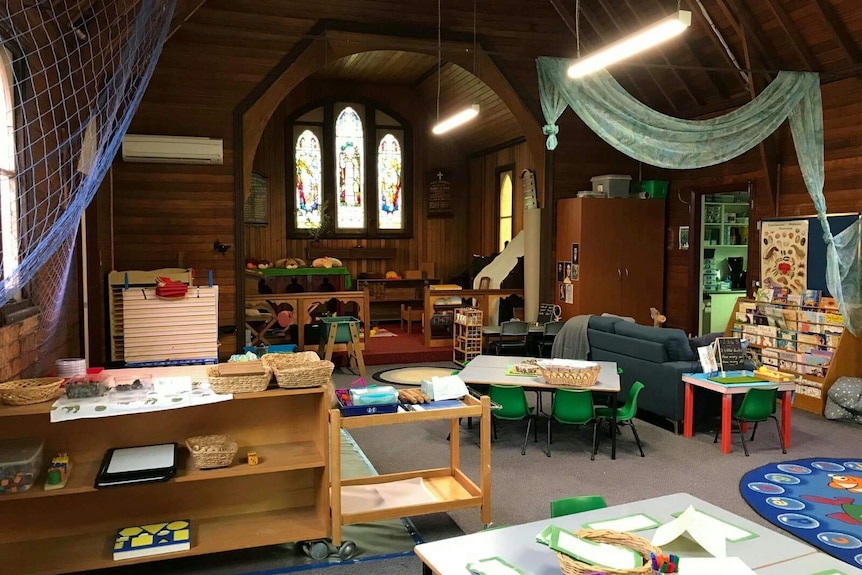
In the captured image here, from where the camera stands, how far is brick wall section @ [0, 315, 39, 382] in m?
3.61

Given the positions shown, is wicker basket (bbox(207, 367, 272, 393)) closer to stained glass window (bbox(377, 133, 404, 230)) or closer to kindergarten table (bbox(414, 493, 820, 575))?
kindergarten table (bbox(414, 493, 820, 575))

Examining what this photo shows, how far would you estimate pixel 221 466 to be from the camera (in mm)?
3539

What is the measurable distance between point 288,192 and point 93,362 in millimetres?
6796

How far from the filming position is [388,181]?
1354 centimetres

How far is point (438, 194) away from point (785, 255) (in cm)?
725

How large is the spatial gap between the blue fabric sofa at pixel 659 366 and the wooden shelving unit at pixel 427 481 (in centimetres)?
265

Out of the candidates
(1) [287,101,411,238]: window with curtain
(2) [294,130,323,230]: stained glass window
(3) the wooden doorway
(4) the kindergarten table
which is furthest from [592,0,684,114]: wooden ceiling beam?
(4) the kindergarten table

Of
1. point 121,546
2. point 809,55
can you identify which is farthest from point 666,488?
point 809,55

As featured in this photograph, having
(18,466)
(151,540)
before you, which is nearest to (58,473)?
(18,466)

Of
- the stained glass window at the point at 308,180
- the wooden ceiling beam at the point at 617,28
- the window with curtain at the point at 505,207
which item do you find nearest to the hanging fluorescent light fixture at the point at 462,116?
the wooden ceiling beam at the point at 617,28

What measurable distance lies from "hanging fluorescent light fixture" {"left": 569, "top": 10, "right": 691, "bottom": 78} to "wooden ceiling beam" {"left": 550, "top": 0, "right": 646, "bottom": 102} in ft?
11.8

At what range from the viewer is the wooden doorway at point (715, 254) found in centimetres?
938

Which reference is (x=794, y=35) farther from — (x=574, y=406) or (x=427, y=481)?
(x=427, y=481)

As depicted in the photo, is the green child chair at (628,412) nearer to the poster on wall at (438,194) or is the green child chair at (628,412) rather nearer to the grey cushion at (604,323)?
the grey cushion at (604,323)
